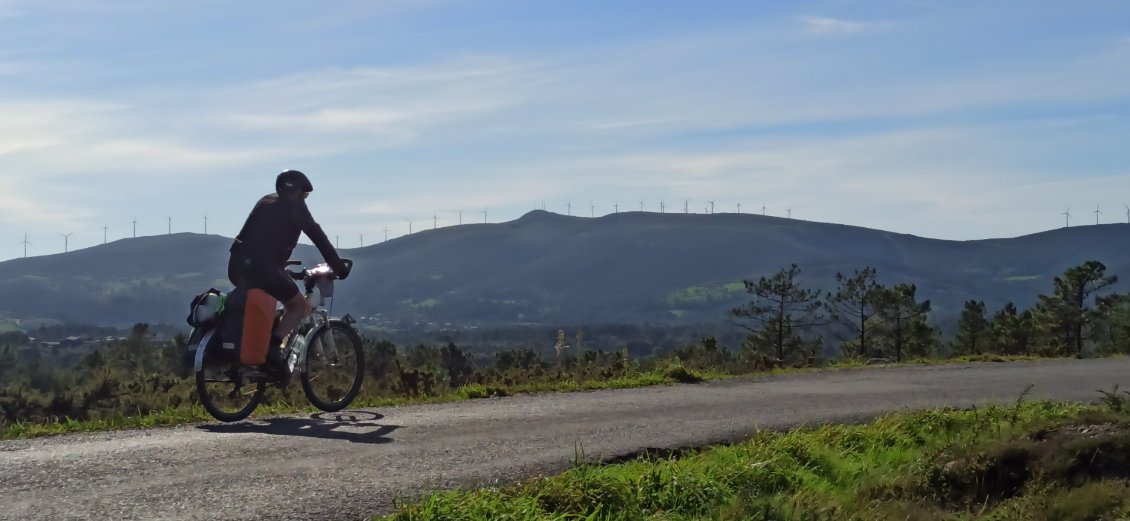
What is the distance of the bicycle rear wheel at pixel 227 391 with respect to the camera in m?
9.20

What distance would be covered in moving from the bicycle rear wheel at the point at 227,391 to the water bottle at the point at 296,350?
29cm

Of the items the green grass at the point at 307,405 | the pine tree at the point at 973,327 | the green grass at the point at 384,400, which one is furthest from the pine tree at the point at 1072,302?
the green grass at the point at 307,405

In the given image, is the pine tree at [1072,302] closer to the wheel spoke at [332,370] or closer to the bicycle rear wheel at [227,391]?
the wheel spoke at [332,370]

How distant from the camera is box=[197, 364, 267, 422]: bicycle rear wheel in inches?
362

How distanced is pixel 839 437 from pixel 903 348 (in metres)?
42.8

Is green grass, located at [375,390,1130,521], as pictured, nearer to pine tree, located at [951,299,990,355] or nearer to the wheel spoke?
the wheel spoke

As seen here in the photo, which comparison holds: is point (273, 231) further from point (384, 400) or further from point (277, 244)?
point (384, 400)

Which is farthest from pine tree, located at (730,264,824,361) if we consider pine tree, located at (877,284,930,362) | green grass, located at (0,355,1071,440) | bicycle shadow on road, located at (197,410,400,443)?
bicycle shadow on road, located at (197,410,400,443)

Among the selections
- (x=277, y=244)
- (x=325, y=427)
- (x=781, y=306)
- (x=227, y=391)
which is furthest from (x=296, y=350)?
(x=781, y=306)

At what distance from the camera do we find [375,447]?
24.5 ft

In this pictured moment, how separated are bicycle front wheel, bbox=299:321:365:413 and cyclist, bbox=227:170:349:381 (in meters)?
0.42

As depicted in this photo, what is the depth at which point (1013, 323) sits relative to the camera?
4600cm

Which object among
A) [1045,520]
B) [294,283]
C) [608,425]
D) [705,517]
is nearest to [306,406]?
[294,283]

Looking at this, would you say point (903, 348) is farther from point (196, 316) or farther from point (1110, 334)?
point (196, 316)
